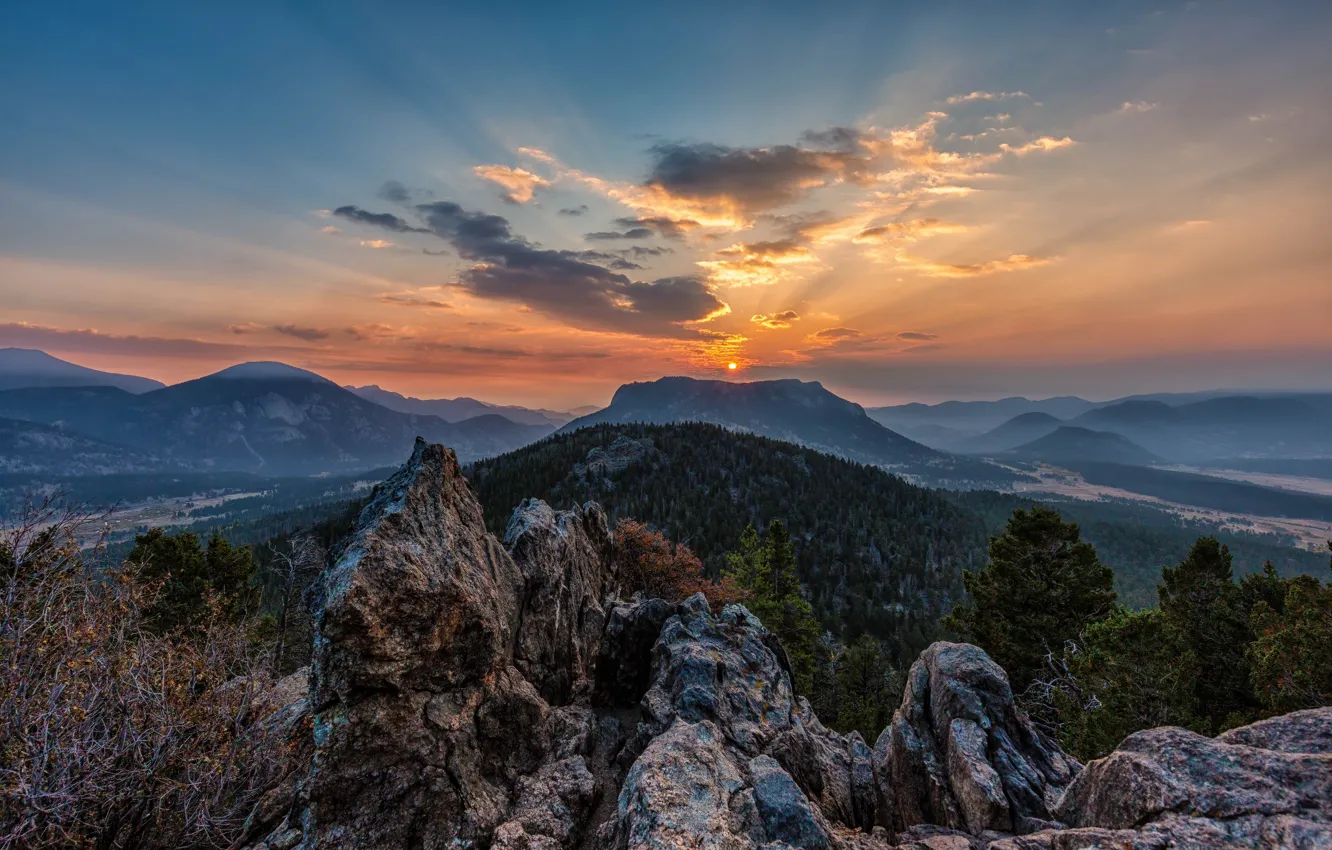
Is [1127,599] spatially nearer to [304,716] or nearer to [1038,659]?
[1038,659]

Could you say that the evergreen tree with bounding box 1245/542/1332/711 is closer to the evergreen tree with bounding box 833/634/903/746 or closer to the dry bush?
the evergreen tree with bounding box 833/634/903/746

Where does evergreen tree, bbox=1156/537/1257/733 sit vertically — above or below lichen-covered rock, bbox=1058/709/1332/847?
below

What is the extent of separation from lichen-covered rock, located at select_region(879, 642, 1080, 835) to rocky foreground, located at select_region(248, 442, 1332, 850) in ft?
0.23

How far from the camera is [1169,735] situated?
35.1ft

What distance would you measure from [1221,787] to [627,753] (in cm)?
1571

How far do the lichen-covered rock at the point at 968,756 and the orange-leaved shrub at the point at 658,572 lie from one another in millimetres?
27494

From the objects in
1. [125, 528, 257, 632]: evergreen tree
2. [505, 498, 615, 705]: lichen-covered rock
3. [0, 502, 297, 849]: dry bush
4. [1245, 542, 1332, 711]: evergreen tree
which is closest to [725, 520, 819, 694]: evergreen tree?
[505, 498, 615, 705]: lichen-covered rock

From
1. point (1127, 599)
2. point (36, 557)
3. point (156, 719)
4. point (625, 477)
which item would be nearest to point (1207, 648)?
point (156, 719)

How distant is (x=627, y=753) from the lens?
1811 cm

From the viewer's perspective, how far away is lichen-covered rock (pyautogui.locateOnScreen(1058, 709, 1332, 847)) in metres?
8.16

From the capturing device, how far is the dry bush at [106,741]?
11.7 metres

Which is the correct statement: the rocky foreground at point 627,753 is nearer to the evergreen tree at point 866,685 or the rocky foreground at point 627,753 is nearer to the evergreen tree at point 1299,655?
the evergreen tree at point 1299,655

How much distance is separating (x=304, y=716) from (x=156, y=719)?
11.7 feet

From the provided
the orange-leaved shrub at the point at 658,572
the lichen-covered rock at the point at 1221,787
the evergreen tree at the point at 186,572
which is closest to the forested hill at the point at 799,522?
the orange-leaved shrub at the point at 658,572
